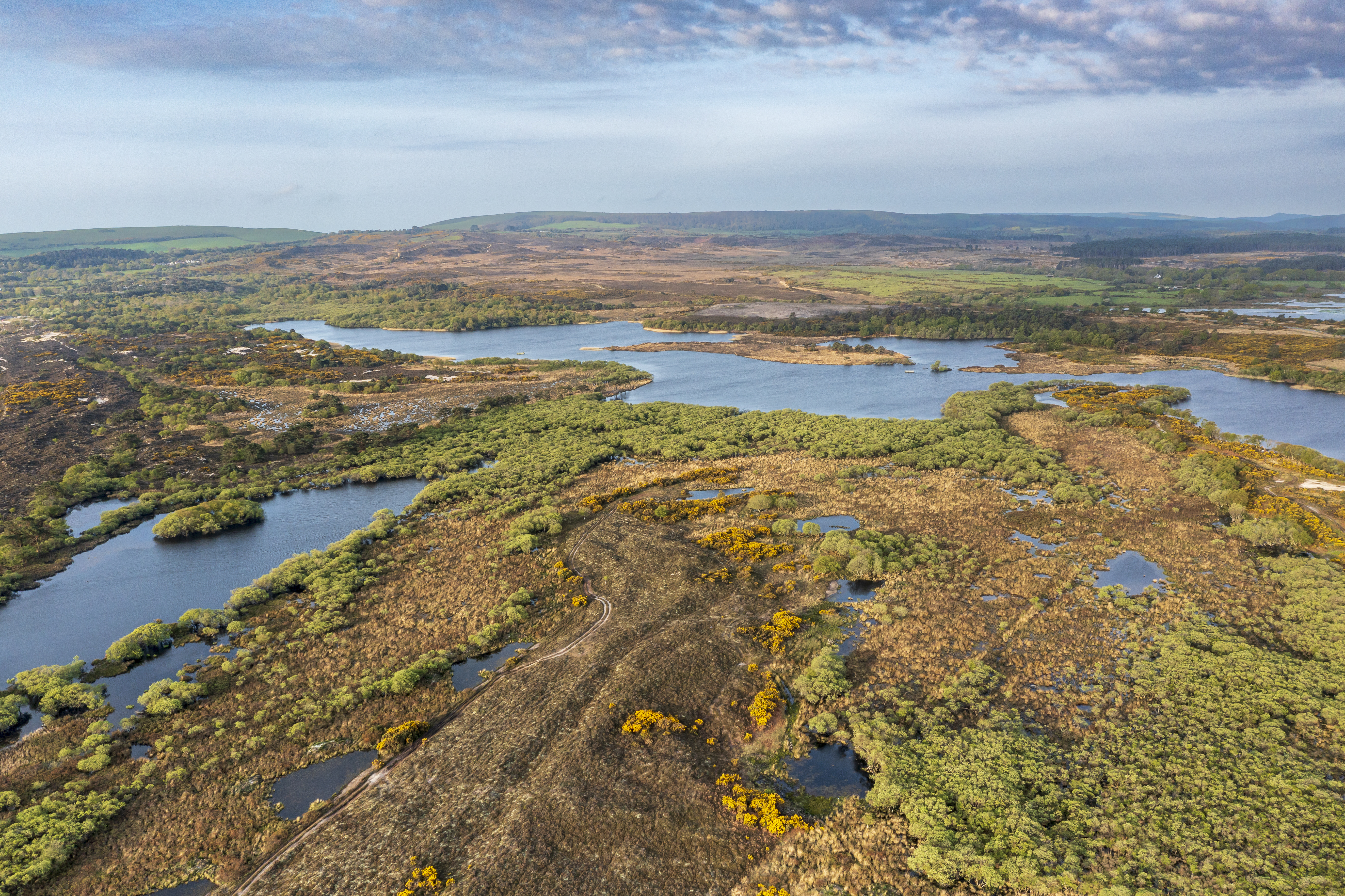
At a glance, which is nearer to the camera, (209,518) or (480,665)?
(480,665)

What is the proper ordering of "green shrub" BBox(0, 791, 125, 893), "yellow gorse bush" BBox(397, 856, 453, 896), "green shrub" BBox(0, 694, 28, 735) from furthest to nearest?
"green shrub" BBox(0, 694, 28, 735)
"green shrub" BBox(0, 791, 125, 893)
"yellow gorse bush" BBox(397, 856, 453, 896)

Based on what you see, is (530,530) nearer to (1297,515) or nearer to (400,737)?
(400,737)

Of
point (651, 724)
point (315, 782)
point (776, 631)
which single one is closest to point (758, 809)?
point (651, 724)

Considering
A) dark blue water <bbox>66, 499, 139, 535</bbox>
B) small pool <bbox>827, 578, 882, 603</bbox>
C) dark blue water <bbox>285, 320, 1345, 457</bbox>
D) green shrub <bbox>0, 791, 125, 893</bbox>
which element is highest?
dark blue water <bbox>285, 320, 1345, 457</bbox>

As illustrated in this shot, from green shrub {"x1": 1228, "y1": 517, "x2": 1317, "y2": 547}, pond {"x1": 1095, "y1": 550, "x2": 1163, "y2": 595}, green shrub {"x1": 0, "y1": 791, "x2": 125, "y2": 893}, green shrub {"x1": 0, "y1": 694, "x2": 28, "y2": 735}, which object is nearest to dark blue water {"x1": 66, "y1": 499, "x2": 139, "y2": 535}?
green shrub {"x1": 0, "y1": 694, "x2": 28, "y2": 735}

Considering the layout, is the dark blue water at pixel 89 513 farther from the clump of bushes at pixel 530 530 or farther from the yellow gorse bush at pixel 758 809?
the yellow gorse bush at pixel 758 809

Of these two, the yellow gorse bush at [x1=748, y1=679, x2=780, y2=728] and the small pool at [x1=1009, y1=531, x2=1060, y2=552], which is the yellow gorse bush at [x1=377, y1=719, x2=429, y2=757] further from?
the small pool at [x1=1009, y1=531, x2=1060, y2=552]
